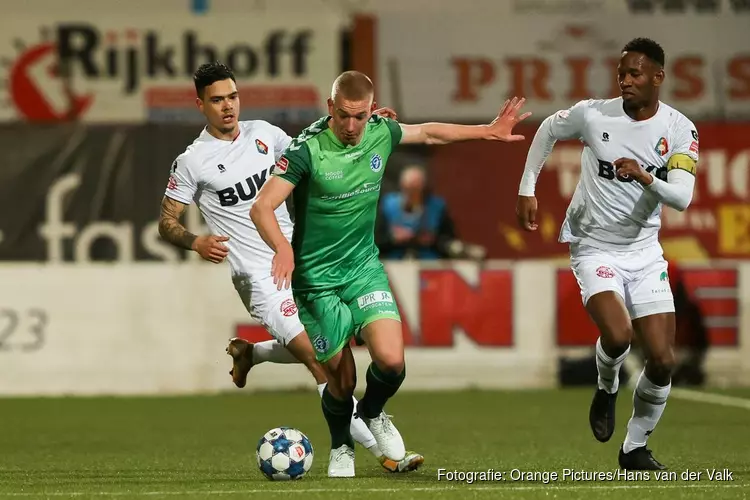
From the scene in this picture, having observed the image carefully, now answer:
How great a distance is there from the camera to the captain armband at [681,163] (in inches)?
344

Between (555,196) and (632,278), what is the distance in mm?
8924

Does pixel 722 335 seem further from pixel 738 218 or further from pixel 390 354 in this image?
pixel 390 354

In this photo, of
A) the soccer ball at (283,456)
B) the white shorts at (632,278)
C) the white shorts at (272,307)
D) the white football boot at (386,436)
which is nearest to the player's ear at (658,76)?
the white shorts at (632,278)

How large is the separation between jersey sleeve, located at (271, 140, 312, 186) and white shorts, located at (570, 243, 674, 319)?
5.77ft

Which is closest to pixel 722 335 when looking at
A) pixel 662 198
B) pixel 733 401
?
pixel 733 401

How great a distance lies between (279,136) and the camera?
1009cm

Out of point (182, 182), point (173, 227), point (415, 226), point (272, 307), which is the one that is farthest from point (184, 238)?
point (415, 226)

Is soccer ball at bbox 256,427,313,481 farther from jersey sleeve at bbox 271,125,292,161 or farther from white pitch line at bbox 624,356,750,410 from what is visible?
white pitch line at bbox 624,356,750,410

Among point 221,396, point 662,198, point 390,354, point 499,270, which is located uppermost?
point 662,198

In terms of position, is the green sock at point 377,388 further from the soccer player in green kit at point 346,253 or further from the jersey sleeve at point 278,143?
the jersey sleeve at point 278,143

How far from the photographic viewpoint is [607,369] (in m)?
9.16

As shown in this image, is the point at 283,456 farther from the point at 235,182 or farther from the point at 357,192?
the point at 235,182

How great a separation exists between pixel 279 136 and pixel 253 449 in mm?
2248

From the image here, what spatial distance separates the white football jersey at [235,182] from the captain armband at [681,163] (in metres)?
2.39
